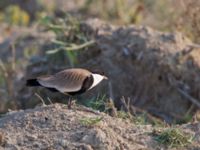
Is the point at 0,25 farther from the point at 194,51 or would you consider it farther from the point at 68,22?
the point at 194,51

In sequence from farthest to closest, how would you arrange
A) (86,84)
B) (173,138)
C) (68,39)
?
(68,39) → (86,84) → (173,138)

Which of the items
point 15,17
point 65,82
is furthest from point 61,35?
point 15,17

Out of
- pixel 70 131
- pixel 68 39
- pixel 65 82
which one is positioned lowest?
pixel 70 131

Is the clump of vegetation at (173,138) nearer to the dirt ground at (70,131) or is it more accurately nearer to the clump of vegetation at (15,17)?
the dirt ground at (70,131)

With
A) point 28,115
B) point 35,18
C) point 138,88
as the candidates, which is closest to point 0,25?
point 35,18

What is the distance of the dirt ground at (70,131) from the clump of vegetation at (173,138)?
0.05 meters

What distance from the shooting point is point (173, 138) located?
19.7 ft

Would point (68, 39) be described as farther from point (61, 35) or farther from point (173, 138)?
point (173, 138)

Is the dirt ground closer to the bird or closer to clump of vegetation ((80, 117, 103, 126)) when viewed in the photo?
clump of vegetation ((80, 117, 103, 126))

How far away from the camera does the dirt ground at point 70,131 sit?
5828 mm

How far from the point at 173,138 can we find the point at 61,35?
15.1 ft

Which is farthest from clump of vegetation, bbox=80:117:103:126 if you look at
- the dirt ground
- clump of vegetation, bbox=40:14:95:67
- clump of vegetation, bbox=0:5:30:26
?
clump of vegetation, bbox=0:5:30:26

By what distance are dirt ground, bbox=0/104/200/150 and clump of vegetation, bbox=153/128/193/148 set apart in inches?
1.9

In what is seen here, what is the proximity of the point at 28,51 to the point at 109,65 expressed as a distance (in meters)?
2.64
